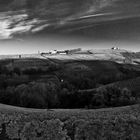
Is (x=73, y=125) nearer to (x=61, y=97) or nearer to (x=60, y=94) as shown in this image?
(x=61, y=97)

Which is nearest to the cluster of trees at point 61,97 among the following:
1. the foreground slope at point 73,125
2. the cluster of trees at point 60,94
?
the cluster of trees at point 60,94

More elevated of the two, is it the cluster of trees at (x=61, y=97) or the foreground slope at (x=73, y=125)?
the cluster of trees at (x=61, y=97)

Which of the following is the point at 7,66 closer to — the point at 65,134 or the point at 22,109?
the point at 22,109

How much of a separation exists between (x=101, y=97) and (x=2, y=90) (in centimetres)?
242

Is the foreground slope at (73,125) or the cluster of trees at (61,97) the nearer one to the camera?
the foreground slope at (73,125)

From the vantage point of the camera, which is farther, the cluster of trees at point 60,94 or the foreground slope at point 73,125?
the cluster of trees at point 60,94

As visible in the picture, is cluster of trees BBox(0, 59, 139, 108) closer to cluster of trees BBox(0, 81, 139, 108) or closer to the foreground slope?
cluster of trees BBox(0, 81, 139, 108)

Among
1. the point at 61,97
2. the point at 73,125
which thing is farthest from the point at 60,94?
the point at 73,125

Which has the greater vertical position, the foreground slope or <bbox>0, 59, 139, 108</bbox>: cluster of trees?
<bbox>0, 59, 139, 108</bbox>: cluster of trees

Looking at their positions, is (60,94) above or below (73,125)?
above

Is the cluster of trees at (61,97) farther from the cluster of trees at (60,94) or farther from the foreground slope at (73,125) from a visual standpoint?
the foreground slope at (73,125)

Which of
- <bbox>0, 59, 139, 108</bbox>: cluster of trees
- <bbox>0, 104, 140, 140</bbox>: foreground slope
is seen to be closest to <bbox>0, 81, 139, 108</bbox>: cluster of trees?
<bbox>0, 59, 139, 108</bbox>: cluster of trees

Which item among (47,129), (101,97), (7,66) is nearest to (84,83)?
(101,97)

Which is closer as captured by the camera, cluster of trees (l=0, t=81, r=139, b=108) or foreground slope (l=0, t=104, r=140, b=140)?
foreground slope (l=0, t=104, r=140, b=140)
